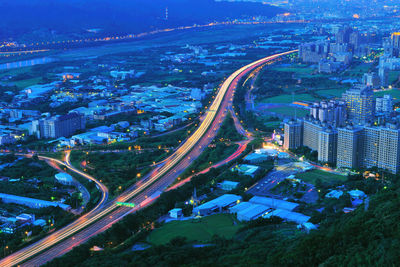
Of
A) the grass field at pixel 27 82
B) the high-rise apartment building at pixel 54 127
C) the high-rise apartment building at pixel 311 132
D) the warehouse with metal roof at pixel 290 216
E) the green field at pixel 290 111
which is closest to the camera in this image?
the warehouse with metal roof at pixel 290 216

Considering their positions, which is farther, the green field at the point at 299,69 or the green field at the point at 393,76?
the green field at the point at 299,69

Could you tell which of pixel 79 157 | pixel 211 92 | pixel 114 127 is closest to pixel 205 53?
pixel 211 92

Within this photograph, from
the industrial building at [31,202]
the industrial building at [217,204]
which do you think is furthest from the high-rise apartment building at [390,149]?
the industrial building at [31,202]

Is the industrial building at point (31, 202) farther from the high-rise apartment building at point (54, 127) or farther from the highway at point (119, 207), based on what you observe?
the high-rise apartment building at point (54, 127)

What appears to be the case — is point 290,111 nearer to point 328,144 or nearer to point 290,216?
point 328,144

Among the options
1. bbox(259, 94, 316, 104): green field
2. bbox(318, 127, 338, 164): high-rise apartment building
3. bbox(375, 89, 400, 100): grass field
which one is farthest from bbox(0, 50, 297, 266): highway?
bbox(375, 89, 400, 100): grass field

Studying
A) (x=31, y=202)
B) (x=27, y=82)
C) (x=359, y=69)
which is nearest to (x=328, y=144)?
(x=31, y=202)

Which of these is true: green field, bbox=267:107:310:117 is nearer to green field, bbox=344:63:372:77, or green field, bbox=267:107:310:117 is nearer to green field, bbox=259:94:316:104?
green field, bbox=259:94:316:104
